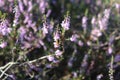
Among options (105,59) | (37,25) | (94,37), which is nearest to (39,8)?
(37,25)

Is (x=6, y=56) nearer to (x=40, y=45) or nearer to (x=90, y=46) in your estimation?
(x=40, y=45)

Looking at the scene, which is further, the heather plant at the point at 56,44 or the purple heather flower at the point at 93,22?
the purple heather flower at the point at 93,22

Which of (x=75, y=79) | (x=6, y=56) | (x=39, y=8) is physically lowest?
(x=75, y=79)

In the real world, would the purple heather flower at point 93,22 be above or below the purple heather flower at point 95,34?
above

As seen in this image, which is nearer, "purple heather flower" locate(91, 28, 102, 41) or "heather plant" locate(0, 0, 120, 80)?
"heather plant" locate(0, 0, 120, 80)

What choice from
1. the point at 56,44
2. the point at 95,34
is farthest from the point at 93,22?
the point at 56,44

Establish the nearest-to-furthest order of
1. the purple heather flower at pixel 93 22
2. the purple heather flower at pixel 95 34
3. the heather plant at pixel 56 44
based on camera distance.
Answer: the heather plant at pixel 56 44 < the purple heather flower at pixel 95 34 < the purple heather flower at pixel 93 22

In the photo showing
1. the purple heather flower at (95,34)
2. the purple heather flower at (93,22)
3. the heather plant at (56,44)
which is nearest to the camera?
the heather plant at (56,44)

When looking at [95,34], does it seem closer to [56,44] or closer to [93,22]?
[93,22]
